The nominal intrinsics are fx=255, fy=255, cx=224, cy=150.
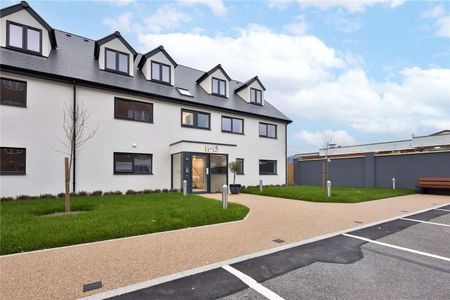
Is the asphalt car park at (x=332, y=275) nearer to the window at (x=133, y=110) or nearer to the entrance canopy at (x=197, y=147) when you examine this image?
the entrance canopy at (x=197, y=147)

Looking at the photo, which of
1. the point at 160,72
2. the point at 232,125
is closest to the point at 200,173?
the point at 232,125

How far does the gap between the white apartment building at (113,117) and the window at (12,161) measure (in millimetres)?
34

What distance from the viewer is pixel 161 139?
1542 centimetres

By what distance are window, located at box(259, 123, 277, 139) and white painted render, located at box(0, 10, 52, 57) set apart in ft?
47.7

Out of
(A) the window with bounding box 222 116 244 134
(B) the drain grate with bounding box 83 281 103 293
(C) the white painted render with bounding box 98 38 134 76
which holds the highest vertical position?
(C) the white painted render with bounding box 98 38 134 76

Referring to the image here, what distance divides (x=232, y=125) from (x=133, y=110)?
717cm

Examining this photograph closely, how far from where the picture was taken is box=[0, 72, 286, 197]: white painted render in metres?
11.3

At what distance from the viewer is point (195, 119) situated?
16.9 meters

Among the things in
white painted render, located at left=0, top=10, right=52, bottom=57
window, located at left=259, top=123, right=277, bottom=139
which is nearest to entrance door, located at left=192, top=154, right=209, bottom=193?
window, located at left=259, top=123, right=277, bottom=139

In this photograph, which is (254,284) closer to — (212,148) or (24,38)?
(212,148)

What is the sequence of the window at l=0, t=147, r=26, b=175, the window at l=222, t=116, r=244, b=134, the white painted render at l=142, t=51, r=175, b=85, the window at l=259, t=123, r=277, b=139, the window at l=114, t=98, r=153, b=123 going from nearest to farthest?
the window at l=0, t=147, r=26, b=175 < the window at l=114, t=98, r=153, b=123 < the white painted render at l=142, t=51, r=175, b=85 < the window at l=222, t=116, r=244, b=134 < the window at l=259, t=123, r=277, b=139

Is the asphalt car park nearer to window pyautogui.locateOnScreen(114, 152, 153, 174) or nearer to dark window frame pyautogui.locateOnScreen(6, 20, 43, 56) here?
window pyautogui.locateOnScreen(114, 152, 153, 174)

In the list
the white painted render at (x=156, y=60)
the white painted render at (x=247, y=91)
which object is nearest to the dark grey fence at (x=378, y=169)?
the white painted render at (x=247, y=91)

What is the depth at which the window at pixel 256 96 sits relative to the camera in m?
21.6
